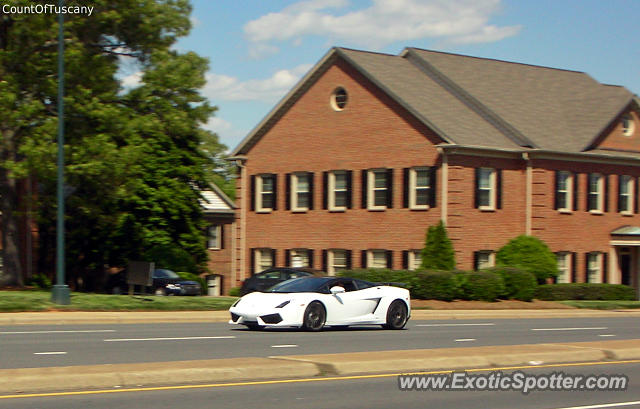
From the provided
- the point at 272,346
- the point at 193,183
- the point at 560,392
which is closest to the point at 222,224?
the point at 193,183

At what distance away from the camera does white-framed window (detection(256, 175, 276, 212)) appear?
50188 mm

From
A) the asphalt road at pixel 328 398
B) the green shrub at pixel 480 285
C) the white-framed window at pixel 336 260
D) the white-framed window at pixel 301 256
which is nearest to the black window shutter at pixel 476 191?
the green shrub at pixel 480 285

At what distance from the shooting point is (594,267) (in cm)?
4803

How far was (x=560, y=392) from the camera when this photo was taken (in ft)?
42.1

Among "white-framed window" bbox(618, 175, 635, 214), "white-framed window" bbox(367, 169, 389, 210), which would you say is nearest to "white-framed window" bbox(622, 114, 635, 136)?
"white-framed window" bbox(618, 175, 635, 214)

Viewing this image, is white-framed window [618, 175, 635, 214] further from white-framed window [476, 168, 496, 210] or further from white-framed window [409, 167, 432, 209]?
white-framed window [409, 167, 432, 209]

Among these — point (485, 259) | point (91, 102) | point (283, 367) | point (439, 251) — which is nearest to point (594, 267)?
point (485, 259)

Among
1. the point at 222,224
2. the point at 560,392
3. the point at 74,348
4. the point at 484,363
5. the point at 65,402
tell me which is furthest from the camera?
the point at 222,224

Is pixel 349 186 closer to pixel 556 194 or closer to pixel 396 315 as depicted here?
pixel 556 194

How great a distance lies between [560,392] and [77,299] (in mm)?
19159

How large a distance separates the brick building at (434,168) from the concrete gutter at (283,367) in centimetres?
2583

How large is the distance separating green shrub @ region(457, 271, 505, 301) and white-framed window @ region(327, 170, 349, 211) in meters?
8.91

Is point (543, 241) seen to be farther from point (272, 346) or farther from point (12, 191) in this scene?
point (272, 346)

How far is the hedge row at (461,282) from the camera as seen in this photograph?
38406 mm
